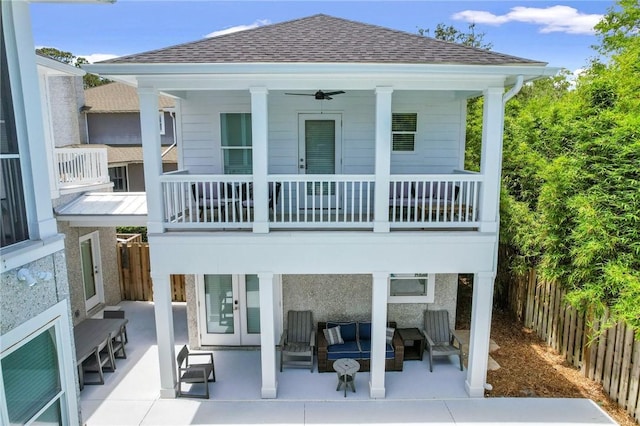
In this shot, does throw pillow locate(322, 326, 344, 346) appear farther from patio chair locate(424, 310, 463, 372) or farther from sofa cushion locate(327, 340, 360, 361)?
patio chair locate(424, 310, 463, 372)

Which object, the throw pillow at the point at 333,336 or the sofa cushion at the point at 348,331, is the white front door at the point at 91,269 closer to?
the throw pillow at the point at 333,336

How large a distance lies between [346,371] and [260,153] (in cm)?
430

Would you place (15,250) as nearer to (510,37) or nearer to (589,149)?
(589,149)

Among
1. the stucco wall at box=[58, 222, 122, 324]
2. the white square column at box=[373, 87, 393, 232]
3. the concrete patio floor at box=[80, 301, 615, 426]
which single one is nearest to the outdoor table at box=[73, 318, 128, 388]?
the concrete patio floor at box=[80, 301, 615, 426]

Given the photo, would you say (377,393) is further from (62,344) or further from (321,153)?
(62,344)

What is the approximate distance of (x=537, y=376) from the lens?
820cm

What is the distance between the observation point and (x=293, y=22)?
916 centimetres

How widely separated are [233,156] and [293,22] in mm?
3367

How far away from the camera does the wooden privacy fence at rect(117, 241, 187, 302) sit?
12.2 m

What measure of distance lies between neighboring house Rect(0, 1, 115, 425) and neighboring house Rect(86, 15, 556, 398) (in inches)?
96.6

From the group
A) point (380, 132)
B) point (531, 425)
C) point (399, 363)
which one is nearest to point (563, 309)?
point (531, 425)

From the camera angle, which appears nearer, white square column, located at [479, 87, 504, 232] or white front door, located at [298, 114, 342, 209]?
white square column, located at [479, 87, 504, 232]

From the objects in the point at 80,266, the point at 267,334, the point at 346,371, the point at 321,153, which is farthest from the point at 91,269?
the point at 346,371

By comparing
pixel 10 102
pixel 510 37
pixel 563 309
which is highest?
pixel 510 37
